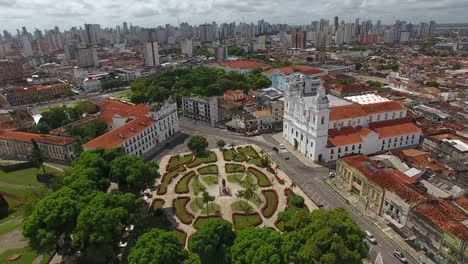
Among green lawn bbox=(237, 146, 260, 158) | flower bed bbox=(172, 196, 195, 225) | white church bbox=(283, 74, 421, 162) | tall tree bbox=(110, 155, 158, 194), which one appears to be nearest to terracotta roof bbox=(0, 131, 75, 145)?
tall tree bbox=(110, 155, 158, 194)

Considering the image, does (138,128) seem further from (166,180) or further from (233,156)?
(233,156)

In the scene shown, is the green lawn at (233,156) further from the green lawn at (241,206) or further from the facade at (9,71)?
the facade at (9,71)

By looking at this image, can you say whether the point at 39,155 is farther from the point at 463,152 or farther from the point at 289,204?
the point at 463,152

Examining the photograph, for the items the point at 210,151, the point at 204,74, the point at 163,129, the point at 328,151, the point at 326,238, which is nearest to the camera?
the point at 326,238

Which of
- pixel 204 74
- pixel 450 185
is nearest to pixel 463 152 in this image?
pixel 450 185

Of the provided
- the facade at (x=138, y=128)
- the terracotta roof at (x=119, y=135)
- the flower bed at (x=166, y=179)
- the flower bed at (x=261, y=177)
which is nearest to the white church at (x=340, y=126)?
the flower bed at (x=261, y=177)

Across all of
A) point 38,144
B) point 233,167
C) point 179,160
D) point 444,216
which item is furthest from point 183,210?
point 38,144
